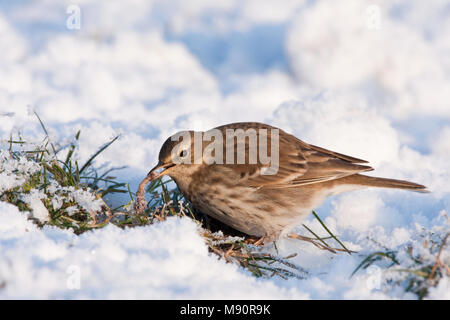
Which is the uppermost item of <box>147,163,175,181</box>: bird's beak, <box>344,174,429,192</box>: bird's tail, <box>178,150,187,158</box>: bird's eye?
<box>178,150,187,158</box>: bird's eye

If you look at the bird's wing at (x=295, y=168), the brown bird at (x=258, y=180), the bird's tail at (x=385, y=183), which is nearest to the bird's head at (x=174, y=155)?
the brown bird at (x=258, y=180)

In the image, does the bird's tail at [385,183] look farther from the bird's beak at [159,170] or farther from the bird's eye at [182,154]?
the bird's beak at [159,170]

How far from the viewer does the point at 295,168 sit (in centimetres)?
347

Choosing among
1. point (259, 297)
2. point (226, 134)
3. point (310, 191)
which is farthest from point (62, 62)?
point (259, 297)

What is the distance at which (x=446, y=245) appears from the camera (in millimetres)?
2396

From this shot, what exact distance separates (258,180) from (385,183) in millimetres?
850

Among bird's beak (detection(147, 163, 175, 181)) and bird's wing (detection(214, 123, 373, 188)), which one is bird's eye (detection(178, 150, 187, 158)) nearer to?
bird's beak (detection(147, 163, 175, 181))

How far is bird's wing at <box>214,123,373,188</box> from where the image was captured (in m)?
3.38

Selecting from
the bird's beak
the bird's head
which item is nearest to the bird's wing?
the bird's head

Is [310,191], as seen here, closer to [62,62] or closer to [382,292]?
[382,292]

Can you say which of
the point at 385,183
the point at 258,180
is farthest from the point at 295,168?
the point at 385,183

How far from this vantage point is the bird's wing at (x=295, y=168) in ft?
11.1

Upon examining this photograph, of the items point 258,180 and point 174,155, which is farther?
point 258,180

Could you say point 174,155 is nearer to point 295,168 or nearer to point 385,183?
point 295,168
